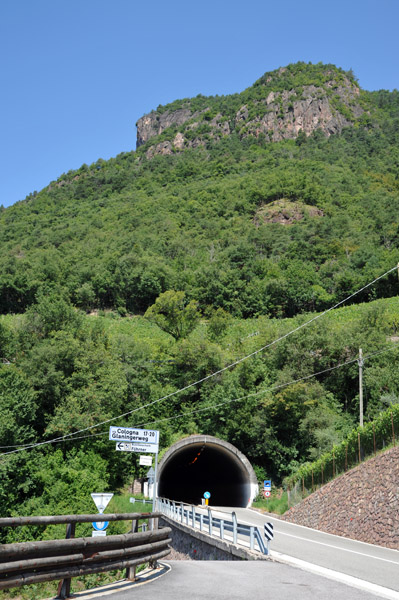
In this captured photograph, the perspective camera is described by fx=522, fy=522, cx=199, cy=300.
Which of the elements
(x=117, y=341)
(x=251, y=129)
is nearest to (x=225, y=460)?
(x=117, y=341)

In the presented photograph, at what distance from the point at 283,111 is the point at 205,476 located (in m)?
151

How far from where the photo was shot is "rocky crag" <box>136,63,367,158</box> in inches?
6614

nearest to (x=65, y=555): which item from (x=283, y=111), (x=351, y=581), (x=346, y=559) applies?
(x=351, y=581)

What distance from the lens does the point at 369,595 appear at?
6.93m

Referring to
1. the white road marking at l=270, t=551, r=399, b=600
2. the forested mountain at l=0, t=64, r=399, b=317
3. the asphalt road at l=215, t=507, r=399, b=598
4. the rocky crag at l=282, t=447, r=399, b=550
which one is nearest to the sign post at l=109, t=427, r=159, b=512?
the asphalt road at l=215, t=507, r=399, b=598

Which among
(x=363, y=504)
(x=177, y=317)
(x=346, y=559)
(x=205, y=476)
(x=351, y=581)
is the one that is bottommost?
(x=205, y=476)

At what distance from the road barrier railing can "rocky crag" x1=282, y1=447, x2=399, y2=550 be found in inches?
503

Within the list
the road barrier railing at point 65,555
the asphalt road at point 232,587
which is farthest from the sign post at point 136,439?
the road barrier railing at point 65,555

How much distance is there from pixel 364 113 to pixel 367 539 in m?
172

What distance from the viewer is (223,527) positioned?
50.1 ft

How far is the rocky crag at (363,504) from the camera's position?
1761 centimetres

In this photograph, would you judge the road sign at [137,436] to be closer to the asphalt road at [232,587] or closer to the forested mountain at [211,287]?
the asphalt road at [232,587]

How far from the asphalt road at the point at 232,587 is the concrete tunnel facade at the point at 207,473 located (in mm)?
23497

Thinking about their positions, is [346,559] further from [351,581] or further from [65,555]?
[65,555]
